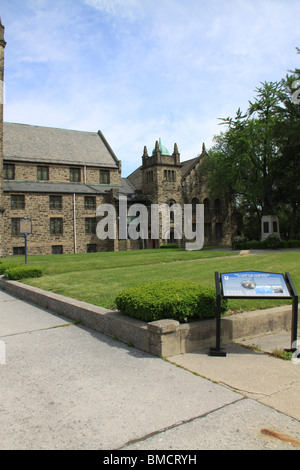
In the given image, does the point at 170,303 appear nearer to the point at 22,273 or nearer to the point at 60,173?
the point at 22,273

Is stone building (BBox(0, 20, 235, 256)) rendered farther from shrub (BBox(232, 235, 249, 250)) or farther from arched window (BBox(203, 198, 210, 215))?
shrub (BBox(232, 235, 249, 250))

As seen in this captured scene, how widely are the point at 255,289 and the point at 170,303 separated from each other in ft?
4.44

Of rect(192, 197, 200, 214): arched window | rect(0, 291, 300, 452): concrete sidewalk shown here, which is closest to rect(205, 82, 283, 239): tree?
rect(192, 197, 200, 214): arched window

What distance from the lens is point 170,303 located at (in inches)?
229

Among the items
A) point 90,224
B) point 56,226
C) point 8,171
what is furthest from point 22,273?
point 8,171

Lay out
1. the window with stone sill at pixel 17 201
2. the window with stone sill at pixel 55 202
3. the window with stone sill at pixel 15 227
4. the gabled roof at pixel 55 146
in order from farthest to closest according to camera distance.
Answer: the gabled roof at pixel 55 146 → the window with stone sill at pixel 55 202 → the window with stone sill at pixel 17 201 → the window with stone sill at pixel 15 227

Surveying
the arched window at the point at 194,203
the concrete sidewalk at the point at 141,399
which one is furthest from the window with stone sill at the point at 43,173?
the concrete sidewalk at the point at 141,399

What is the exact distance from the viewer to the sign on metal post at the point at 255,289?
5.43 meters

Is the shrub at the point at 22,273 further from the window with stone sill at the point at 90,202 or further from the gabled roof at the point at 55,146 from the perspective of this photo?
the gabled roof at the point at 55,146

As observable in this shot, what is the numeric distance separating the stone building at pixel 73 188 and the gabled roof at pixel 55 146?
0.10 metres
